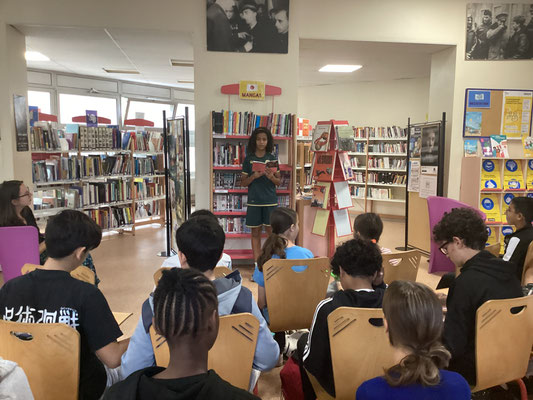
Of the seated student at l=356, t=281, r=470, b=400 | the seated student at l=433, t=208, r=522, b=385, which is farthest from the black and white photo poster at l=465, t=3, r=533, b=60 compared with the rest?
the seated student at l=356, t=281, r=470, b=400

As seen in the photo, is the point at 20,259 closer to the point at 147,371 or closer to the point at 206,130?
the point at 147,371

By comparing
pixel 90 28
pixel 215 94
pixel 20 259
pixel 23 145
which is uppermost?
pixel 90 28

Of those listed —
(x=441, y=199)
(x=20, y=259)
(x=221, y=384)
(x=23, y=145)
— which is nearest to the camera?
(x=221, y=384)

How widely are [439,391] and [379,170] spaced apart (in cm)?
879

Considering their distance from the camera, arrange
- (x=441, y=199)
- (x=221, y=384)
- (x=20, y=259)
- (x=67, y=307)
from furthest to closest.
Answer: (x=441, y=199) → (x=20, y=259) → (x=67, y=307) → (x=221, y=384)

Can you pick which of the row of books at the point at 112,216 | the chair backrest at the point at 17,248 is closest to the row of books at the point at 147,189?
the row of books at the point at 112,216

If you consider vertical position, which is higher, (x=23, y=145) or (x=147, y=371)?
(x=23, y=145)

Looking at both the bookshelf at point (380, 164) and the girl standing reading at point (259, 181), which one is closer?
the girl standing reading at point (259, 181)

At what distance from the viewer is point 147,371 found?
0.99m

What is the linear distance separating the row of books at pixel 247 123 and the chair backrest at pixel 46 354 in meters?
3.76

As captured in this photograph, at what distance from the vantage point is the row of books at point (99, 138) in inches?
269

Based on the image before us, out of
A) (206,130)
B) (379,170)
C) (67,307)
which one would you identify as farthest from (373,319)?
(379,170)

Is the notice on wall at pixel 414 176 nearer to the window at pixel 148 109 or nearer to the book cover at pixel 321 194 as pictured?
the book cover at pixel 321 194

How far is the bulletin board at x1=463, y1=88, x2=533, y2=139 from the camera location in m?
5.49
